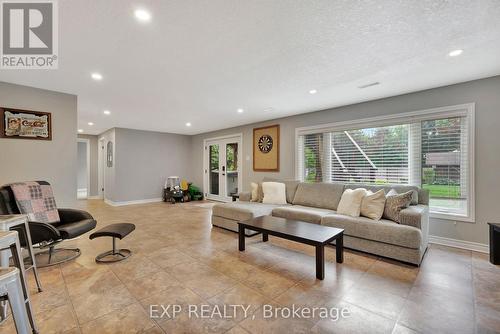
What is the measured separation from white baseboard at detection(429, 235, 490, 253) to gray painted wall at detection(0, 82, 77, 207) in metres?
5.74

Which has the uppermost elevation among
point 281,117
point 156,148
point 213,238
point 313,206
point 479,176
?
point 281,117

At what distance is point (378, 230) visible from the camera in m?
2.69

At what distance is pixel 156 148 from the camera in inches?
283

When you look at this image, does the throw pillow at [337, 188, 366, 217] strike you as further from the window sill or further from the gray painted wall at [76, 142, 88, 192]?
the gray painted wall at [76, 142, 88, 192]

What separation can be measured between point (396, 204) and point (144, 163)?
6.69 meters

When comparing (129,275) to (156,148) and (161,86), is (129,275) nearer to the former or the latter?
(161,86)

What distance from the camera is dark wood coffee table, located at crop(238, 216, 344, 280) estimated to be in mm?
2211

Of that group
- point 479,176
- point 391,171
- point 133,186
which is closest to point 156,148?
point 133,186

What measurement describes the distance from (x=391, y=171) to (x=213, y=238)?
321 centimetres

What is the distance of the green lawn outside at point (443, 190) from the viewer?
3.16 metres

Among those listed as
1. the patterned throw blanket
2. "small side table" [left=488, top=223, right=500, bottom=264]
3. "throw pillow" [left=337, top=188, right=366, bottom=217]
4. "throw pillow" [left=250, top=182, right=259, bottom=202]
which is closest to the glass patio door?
"throw pillow" [left=250, top=182, right=259, bottom=202]

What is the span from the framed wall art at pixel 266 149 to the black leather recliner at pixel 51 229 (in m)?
3.80

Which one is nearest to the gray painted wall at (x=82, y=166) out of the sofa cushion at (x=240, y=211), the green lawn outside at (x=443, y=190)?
the sofa cushion at (x=240, y=211)

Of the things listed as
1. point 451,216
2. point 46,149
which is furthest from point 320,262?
point 46,149
